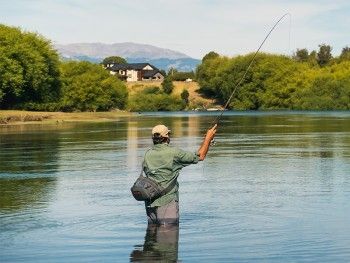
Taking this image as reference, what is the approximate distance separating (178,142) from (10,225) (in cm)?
2888

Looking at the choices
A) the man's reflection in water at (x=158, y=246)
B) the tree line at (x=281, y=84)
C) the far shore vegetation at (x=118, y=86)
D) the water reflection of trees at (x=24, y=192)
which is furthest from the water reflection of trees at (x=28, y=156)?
the tree line at (x=281, y=84)

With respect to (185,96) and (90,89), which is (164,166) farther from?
(185,96)

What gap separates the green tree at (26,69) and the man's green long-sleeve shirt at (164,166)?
84.3 metres

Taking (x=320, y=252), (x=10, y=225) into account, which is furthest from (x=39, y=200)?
(x=320, y=252)

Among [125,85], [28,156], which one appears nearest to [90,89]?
[125,85]

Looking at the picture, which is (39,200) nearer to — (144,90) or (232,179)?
(232,179)

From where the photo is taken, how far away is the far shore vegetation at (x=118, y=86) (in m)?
102

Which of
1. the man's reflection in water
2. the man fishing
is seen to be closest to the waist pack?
the man fishing

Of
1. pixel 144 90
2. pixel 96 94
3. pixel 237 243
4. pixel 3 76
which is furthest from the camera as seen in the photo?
pixel 144 90

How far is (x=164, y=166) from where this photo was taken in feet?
43.5

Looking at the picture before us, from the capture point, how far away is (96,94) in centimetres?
14900

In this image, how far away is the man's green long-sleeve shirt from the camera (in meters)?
13.2

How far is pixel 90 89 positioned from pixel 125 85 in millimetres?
24404

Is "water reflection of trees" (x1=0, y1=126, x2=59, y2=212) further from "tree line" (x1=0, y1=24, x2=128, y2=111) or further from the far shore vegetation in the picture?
"tree line" (x1=0, y1=24, x2=128, y2=111)
